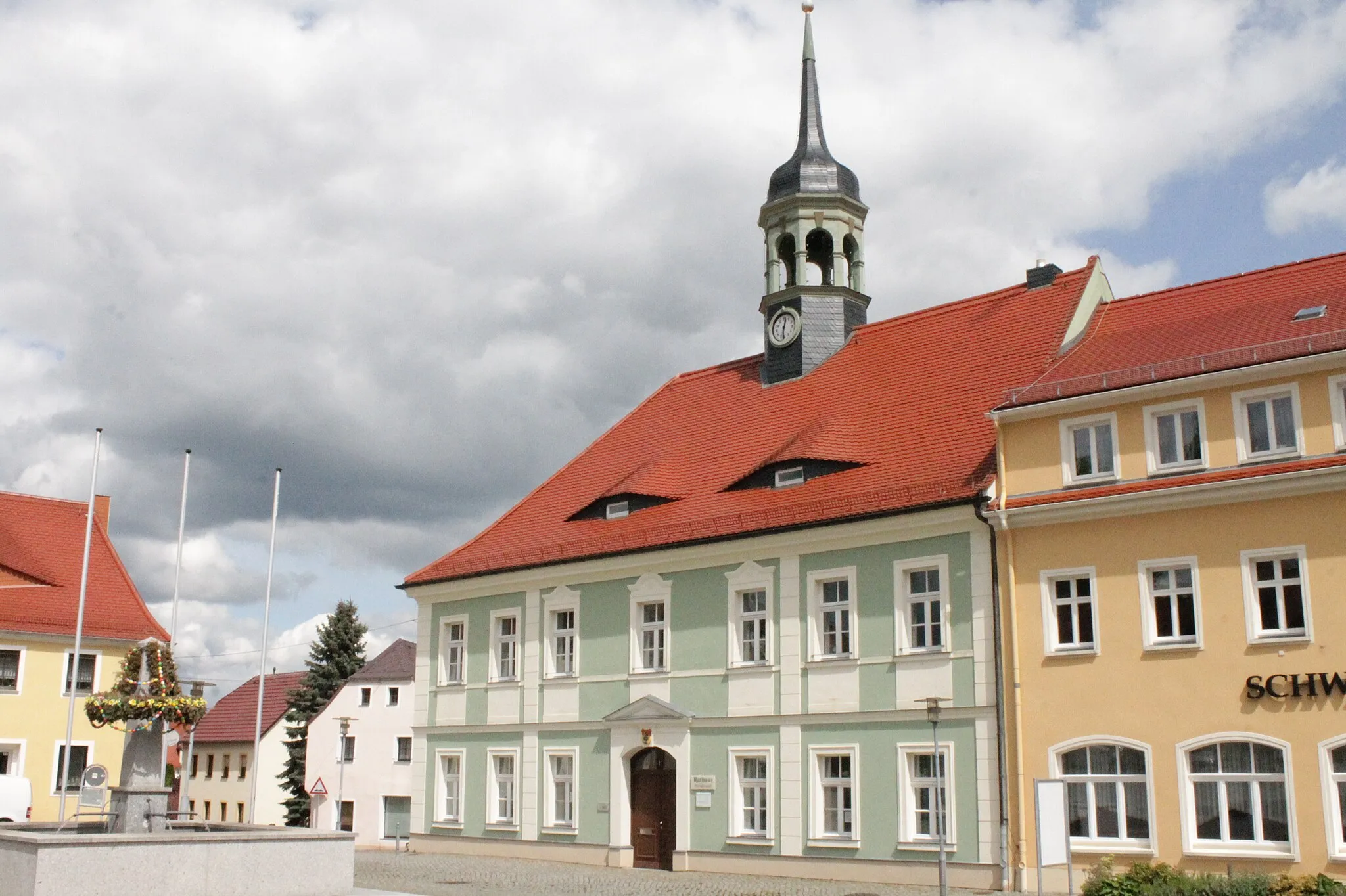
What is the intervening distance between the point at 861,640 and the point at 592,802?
7660 millimetres

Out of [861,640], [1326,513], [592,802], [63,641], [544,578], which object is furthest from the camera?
[63,641]

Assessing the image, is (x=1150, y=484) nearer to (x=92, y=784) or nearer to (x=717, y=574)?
(x=717, y=574)

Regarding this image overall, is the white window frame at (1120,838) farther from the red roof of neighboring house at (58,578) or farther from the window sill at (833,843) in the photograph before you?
the red roof of neighboring house at (58,578)

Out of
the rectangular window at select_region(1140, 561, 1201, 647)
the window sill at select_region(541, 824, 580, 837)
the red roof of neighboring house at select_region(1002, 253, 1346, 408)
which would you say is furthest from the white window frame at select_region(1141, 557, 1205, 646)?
the window sill at select_region(541, 824, 580, 837)

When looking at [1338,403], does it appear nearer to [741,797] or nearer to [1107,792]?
[1107,792]

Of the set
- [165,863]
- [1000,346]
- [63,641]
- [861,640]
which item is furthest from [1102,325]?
[63,641]

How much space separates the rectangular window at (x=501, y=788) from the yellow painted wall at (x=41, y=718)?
13.9 metres

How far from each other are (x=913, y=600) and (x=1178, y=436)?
5406 millimetres

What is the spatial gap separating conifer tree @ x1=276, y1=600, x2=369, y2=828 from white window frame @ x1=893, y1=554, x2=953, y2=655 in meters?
41.4

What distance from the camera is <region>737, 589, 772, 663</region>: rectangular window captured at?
26.6 metres

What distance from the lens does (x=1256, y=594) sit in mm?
20359

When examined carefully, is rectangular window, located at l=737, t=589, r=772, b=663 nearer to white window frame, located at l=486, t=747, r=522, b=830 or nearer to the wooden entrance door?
the wooden entrance door

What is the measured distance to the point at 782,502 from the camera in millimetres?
26719

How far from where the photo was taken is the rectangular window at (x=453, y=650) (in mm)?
33000
